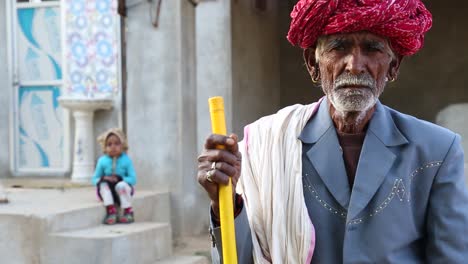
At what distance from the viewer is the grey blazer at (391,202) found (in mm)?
1823

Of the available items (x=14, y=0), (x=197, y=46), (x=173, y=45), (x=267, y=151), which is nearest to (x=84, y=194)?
(x=173, y=45)

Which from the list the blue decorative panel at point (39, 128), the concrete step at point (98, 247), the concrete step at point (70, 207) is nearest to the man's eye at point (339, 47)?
the concrete step at point (98, 247)

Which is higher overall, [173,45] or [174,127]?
[173,45]

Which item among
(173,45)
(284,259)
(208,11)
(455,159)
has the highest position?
(208,11)

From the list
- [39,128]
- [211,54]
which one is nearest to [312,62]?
[211,54]

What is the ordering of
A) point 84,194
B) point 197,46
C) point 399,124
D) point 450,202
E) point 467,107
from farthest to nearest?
point 467,107 < point 197,46 < point 84,194 < point 399,124 < point 450,202

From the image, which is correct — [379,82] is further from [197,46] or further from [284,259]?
[197,46]

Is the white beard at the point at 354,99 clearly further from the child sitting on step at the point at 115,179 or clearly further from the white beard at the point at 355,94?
the child sitting on step at the point at 115,179

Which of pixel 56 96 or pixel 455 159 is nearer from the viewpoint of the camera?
pixel 455 159

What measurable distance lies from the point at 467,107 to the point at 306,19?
29.5ft

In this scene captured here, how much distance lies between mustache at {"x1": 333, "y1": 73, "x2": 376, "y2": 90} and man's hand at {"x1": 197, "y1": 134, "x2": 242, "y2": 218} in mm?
353

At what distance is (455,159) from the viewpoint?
1.89m

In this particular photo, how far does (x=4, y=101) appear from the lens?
28.5 ft

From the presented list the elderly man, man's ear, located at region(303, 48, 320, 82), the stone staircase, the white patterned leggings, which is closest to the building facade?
the white patterned leggings
